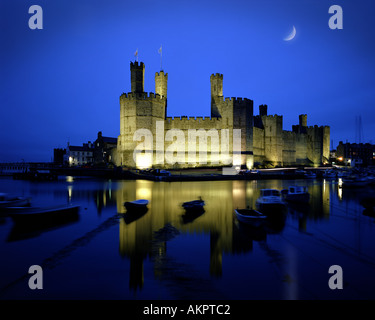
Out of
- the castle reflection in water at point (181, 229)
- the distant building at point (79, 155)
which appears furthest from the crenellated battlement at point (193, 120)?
the distant building at point (79, 155)

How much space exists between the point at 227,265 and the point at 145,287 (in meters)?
2.15

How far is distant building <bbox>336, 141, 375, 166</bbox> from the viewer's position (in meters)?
74.5

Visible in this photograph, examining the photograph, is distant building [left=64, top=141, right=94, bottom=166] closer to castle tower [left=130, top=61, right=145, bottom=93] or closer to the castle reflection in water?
castle tower [left=130, top=61, right=145, bottom=93]

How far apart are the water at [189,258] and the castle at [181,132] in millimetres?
21047

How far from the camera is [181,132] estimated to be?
3503 cm

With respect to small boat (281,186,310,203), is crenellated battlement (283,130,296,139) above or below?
above

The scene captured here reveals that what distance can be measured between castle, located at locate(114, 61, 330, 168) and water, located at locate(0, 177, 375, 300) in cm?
2105

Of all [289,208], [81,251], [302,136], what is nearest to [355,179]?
[289,208]

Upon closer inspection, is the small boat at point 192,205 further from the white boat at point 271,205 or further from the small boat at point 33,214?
the small boat at point 33,214

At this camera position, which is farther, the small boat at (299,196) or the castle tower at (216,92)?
the castle tower at (216,92)

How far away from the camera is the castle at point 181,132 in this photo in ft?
105

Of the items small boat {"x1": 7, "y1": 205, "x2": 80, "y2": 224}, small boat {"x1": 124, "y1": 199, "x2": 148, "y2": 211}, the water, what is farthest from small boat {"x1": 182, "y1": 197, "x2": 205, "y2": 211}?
small boat {"x1": 7, "y1": 205, "x2": 80, "y2": 224}

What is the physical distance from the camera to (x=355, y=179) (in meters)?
27.2
